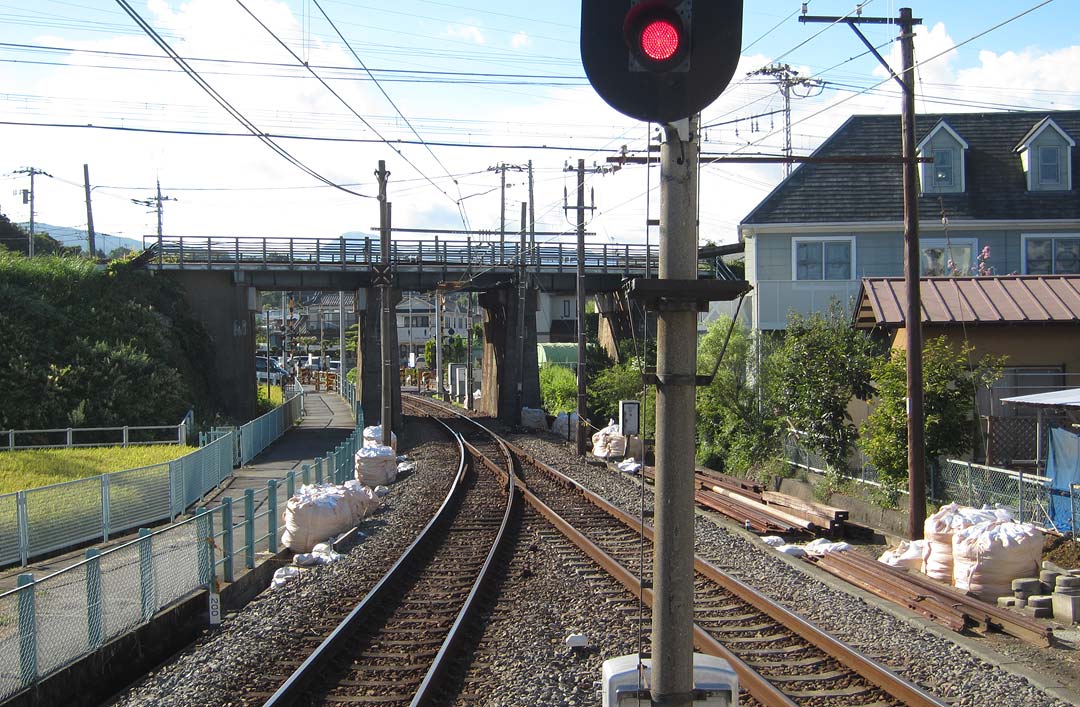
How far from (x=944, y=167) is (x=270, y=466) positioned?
21.8 meters

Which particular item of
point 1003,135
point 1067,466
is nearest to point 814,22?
point 1067,466

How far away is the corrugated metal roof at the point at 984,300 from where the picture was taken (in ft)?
61.9

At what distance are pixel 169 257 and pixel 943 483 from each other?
118 feet

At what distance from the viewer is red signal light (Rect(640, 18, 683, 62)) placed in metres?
3.33

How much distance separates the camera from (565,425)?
117ft

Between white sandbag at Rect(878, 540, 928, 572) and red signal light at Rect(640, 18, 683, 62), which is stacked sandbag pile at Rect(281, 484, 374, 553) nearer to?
white sandbag at Rect(878, 540, 928, 572)

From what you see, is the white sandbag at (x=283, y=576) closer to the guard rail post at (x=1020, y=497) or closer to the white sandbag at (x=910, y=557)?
the white sandbag at (x=910, y=557)

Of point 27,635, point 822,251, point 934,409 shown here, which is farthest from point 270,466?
point 27,635

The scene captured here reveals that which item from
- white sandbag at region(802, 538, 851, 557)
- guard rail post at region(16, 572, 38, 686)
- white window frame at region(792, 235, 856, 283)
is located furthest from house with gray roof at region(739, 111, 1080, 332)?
guard rail post at region(16, 572, 38, 686)

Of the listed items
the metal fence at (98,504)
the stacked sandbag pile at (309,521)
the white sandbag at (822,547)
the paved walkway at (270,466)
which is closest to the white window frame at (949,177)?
the white sandbag at (822,547)

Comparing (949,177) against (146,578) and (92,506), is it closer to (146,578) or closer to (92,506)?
(92,506)

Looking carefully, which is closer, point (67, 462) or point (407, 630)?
point (407, 630)

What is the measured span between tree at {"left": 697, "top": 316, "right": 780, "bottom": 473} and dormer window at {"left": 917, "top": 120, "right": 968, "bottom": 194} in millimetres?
7914

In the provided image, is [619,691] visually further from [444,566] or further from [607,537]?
[607,537]
